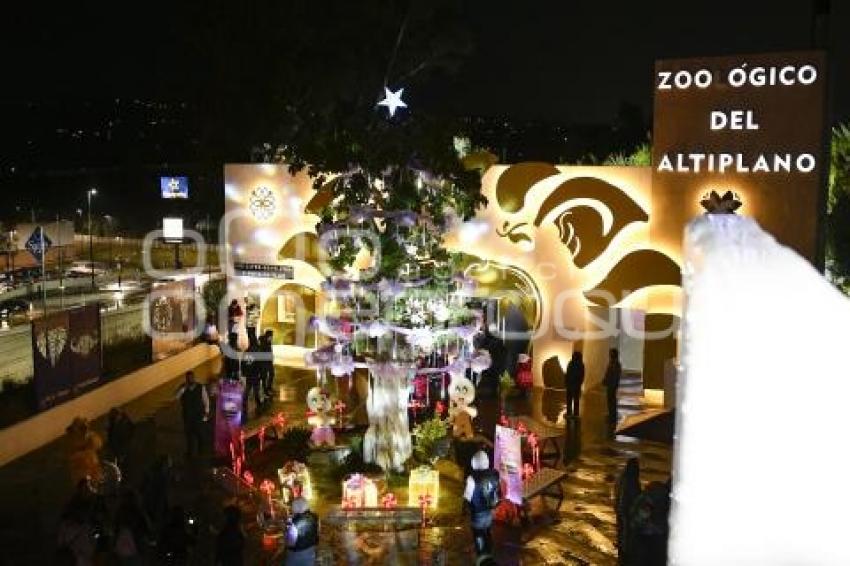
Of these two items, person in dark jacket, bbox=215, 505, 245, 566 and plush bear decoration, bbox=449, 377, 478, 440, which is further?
plush bear decoration, bbox=449, 377, 478, 440

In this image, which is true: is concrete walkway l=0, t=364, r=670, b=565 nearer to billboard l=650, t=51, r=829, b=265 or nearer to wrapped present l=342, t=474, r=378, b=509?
wrapped present l=342, t=474, r=378, b=509

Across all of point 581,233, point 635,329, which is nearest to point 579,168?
point 581,233

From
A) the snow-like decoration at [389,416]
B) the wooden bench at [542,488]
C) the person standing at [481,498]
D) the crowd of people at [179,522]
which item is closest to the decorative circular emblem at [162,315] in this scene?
the crowd of people at [179,522]

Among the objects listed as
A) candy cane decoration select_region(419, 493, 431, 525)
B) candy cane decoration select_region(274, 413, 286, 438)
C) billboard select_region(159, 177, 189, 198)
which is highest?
billboard select_region(159, 177, 189, 198)

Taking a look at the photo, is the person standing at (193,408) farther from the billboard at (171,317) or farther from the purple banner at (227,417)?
the billboard at (171,317)

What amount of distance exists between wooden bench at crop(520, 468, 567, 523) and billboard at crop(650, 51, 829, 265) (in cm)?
592

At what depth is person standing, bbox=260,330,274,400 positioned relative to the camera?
17625 millimetres

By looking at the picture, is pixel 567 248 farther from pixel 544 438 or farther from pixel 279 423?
pixel 279 423

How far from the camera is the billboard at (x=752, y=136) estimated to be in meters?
15.4

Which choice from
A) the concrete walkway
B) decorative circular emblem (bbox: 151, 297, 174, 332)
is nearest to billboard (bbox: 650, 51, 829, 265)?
the concrete walkway

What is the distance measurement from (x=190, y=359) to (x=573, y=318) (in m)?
8.33

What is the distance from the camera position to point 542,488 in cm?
1156

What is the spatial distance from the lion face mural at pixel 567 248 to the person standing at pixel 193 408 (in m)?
6.48

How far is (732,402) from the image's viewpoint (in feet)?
16.7
